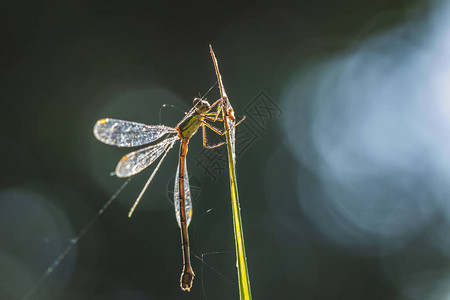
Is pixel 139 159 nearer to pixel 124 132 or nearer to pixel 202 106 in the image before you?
pixel 124 132

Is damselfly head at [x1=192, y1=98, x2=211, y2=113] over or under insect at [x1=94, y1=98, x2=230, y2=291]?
over

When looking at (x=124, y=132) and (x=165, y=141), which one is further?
(x=165, y=141)

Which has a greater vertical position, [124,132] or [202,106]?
[202,106]

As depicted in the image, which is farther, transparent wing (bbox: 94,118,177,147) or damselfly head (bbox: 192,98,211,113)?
damselfly head (bbox: 192,98,211,113)

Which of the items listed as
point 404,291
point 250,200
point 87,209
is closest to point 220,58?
point 250,200

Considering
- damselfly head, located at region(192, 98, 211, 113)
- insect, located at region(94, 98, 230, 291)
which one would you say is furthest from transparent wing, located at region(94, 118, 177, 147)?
damselfly head, located at region(192, 98, 211, 113)

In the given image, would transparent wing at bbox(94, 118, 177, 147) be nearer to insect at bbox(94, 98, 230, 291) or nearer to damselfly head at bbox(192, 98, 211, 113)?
insect at bbox(94, 98, 230, 291)

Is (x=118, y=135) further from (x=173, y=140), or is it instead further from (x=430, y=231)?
(x=430, y=231)

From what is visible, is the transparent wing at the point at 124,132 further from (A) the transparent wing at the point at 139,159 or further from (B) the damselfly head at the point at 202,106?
(B) the damselfly head at the point at 202,106

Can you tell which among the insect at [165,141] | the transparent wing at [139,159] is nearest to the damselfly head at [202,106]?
the insect at [165,141]

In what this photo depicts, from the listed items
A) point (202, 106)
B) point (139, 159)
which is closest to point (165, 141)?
point (139, 159)
